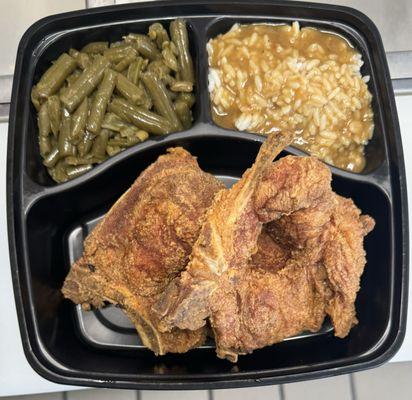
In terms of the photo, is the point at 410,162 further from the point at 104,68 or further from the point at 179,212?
the point at 104,68

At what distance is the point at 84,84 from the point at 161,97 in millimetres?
330

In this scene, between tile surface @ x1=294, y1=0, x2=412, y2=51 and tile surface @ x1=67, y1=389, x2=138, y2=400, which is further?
tile surface @ x1=294, y1=0, x2=412, y2=51

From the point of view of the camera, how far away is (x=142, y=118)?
205 centimetres

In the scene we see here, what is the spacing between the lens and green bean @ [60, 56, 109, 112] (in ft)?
6.69

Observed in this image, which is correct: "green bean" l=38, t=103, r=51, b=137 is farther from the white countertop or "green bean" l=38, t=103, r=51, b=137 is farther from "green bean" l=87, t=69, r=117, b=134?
the white countertop

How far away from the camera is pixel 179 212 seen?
1.85 meters

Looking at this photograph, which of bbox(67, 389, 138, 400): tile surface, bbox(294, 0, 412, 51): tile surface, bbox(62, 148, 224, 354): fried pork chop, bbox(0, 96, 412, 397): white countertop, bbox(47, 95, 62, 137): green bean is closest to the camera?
bbox(62, 148, 224, 354): fried pork chop

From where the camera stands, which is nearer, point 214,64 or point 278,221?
point 278,221

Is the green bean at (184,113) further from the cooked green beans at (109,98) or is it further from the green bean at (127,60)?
the green bean at (127,60)

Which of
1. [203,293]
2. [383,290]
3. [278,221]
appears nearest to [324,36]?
[278,221]

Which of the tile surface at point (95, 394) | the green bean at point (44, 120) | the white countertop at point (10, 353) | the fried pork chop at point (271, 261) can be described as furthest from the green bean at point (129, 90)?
the tile surface at point (95, 394)

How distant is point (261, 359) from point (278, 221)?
64 cm

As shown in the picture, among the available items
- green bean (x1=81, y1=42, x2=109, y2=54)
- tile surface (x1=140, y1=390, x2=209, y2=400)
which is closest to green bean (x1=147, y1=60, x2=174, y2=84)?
green bean (x1=81, y1=42, x2=109, y2=54)

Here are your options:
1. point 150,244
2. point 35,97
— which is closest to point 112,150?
point 35,97
